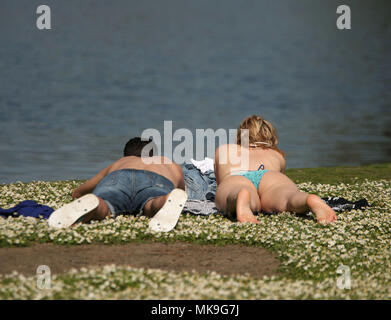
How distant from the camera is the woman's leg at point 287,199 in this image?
34.4 ft

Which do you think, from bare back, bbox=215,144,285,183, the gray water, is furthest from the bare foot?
the gray water

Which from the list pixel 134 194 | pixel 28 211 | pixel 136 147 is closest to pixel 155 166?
pixel 136 147

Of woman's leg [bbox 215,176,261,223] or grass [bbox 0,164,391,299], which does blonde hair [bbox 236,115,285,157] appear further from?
grass [bbox 0,164,391,299]

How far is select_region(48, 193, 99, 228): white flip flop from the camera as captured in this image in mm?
9289

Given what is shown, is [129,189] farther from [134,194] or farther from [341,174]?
[341,174]

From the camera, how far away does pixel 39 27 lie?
217 feet

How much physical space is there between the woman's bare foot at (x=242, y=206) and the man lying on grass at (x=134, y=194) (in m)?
1.02

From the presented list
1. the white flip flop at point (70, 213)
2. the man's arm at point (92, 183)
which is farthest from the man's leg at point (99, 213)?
the man's arm at point (92, 183)

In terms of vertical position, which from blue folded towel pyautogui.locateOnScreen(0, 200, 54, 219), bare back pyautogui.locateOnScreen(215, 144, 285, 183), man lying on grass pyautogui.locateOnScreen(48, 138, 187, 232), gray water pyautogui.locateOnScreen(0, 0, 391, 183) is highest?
gray water pyautogui.locateOnScreen(0, 0, 391, 183)

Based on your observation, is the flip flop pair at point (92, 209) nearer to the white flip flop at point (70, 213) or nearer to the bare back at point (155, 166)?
the white flip flop at point (70, 213)

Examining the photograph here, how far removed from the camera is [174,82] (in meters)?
42.8
